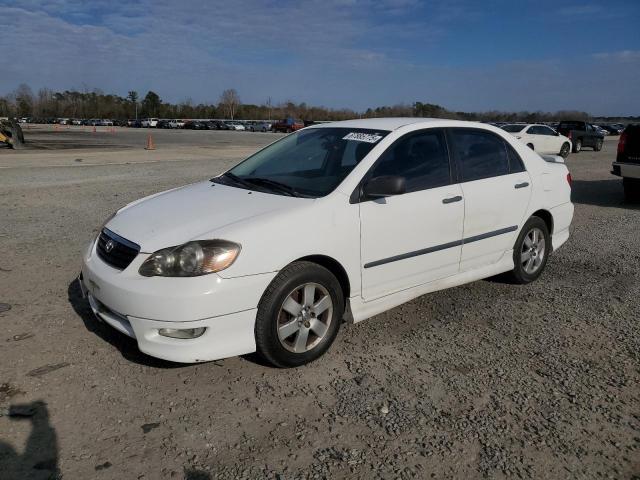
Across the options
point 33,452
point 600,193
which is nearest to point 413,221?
point 33,452

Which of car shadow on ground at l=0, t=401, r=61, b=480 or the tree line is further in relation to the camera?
the tree line

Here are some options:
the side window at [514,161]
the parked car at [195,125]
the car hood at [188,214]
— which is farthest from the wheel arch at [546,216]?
the parked car at [195,125]

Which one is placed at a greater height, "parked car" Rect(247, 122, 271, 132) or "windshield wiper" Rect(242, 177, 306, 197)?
"windshield wiper" Rect(242, 177, 306, 197)

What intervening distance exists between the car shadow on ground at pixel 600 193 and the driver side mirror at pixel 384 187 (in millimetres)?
8266

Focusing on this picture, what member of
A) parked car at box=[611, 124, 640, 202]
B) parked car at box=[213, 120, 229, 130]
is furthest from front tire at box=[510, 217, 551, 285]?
parked car at box=[213, 120, 229, 130]

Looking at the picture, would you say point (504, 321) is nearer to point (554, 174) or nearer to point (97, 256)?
point (554, 174)

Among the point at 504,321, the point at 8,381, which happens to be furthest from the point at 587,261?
the point at 8,381

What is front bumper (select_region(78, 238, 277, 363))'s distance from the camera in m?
3.15

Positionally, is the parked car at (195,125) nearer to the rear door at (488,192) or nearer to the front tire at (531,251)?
the front tire at (531,251)

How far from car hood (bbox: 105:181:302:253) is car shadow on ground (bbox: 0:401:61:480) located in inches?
43.8

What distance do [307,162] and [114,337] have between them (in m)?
2.04

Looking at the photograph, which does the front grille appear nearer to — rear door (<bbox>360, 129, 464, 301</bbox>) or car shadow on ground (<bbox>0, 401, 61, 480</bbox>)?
car shadow on ground (<bbox>0, 401, 61, 480</bbox>)

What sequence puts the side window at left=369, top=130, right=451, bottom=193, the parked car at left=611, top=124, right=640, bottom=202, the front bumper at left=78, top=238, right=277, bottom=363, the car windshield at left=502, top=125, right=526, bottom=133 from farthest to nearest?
the car windshield at left=502, top=125, right=526, bottom=133 → the parked car at left=611, top=124, right=640, bottom=202 → the side window at left=369, top=130, right=451, bottom=193 → the front bumper at left=78, top=238, right=277, bottom=363

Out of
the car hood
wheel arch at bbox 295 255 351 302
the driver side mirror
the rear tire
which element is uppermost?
the driver side mirror
